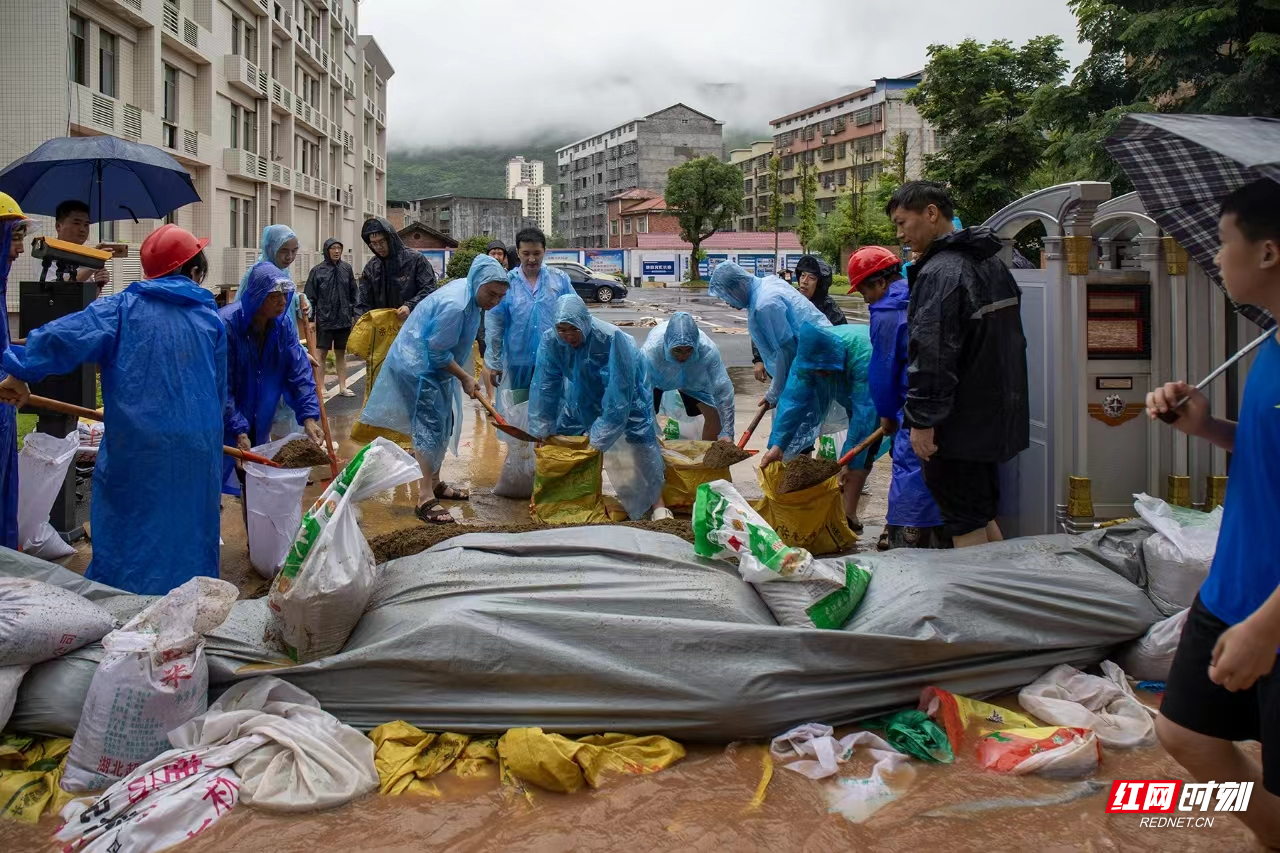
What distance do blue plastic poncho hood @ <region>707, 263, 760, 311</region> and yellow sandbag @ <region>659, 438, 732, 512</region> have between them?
86cm

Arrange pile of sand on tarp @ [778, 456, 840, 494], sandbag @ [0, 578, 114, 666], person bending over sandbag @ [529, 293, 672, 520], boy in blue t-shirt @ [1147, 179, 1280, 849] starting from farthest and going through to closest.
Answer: person bending over sandbag @ [529, 293, 672, 520] → pile of sand on tarp @ [778, 456, 840, 494] → sandbag @ [0, 578, 114, 666] → boy in blue t-shirt @ [1147, 179, 1280, 849]

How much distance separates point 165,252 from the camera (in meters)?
3.76

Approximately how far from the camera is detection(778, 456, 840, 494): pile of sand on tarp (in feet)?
15.6

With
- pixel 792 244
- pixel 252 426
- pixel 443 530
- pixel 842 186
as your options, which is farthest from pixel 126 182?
pixel 842 186

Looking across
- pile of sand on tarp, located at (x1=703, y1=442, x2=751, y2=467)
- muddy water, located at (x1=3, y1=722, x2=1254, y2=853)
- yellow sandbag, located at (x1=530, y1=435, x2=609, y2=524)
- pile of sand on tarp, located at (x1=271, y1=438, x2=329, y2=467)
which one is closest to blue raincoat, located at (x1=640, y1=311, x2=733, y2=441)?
pile of sand on tarp, located at (x1=703, y1=442, x2=751, y2=467)

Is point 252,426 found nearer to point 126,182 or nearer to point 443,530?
point 443,530

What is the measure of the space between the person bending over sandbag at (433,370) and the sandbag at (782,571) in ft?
8.78

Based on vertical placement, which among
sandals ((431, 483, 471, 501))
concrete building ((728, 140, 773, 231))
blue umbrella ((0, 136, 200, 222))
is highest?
concrete building ((728, 140, 773, 231))

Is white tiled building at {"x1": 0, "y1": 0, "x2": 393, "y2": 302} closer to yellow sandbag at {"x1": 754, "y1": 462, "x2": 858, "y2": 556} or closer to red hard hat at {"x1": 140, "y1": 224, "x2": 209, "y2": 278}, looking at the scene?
red hard hat at {"x1": 140, "y1": 224, "x2": 209, "y2": 278}

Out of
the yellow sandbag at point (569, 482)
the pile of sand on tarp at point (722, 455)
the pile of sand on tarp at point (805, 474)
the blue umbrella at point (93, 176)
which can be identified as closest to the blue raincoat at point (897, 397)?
the pile of sand on tarp at point (805, 474)

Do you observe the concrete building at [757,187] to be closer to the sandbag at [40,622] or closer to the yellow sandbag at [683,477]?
the yellow sandbag at [683,477]

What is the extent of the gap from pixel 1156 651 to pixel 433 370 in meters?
3.89

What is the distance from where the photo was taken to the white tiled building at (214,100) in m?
15.7

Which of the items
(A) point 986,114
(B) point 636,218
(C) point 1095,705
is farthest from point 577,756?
(B) point 636,218
